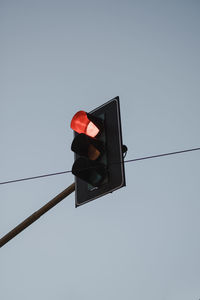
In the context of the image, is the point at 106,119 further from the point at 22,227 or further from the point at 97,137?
the point at 22,227

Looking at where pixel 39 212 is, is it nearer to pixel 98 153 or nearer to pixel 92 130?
pixel 98 153

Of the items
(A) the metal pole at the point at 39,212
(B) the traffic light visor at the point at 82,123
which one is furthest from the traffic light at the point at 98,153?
(A) the metal pole at the point at 39,212

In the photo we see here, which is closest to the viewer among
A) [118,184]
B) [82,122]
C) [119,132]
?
[118,184]

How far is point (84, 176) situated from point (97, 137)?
47 cm

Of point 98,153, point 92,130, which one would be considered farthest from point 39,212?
point 92,130

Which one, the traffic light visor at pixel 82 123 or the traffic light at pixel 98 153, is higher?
the traffic light visor at pixel 82 123

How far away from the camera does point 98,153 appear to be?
2740 millimetres

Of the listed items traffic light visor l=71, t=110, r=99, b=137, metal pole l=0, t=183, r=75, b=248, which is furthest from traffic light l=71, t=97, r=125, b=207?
metal pole l=0, t=183, r=75, b=248

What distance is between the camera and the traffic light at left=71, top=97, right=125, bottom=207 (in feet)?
8.59

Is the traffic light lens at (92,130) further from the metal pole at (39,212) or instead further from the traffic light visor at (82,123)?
the metal pole at (39,212)

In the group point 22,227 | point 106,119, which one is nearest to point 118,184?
point 106,119

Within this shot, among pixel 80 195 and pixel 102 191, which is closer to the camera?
pixel 102 191

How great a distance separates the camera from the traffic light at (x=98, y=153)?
2.62 m

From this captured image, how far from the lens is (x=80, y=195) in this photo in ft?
10.0
